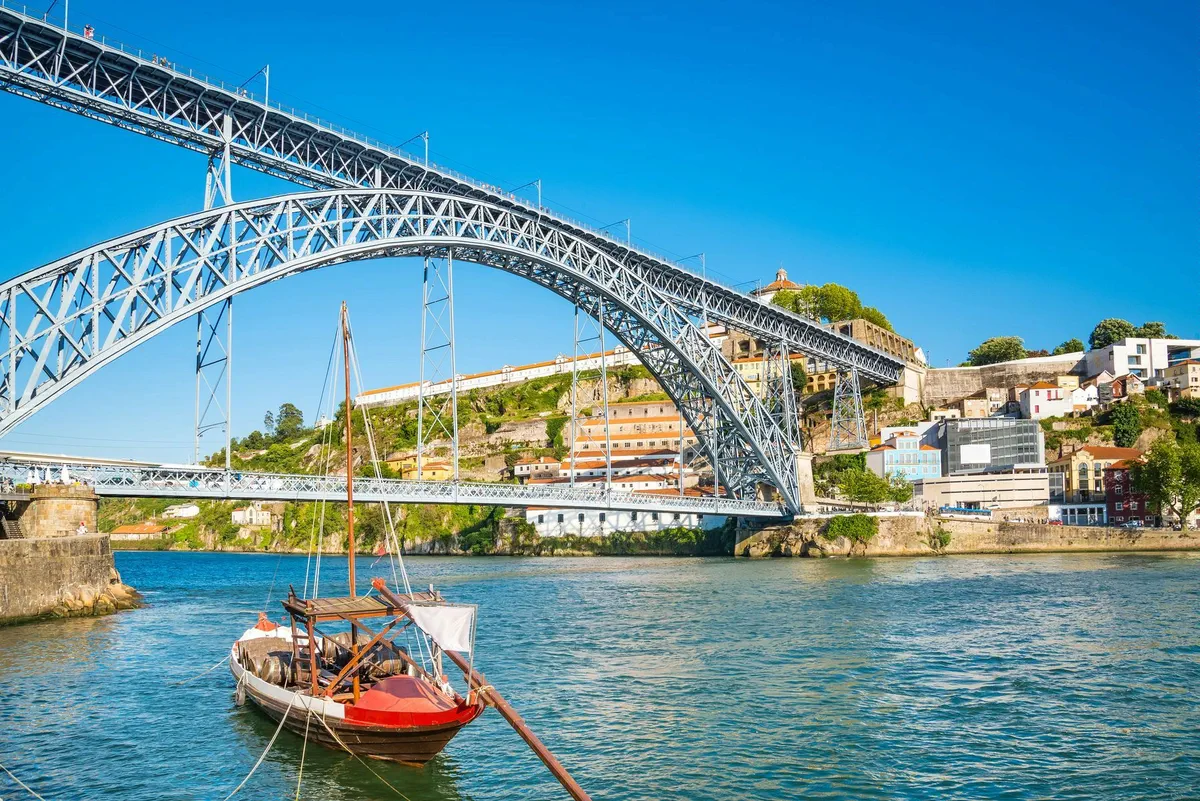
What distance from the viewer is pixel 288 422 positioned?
137125 mm

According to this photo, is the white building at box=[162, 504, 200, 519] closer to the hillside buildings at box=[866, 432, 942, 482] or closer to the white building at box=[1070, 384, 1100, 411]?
the hillside buildings at box=[866, 432, 942, 482]

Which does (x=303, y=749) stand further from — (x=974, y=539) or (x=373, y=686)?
(x=974, y=539)

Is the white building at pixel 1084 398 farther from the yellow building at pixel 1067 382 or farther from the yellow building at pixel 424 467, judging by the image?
the yellow building at pixel 424 467

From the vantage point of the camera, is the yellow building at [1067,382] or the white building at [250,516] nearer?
the yellow building at [1067,382]

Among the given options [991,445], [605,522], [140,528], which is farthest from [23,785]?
[140,528]

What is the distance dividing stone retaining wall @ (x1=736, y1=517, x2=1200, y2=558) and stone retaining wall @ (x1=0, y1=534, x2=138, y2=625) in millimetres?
38119

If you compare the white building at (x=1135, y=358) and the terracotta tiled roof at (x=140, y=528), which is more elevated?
the white building at (x=1135, y=358)

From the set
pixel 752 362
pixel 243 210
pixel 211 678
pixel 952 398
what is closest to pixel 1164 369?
pixel 952 398

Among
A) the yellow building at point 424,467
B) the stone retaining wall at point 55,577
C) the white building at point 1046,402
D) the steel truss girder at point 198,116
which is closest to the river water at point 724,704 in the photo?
the stone retaining wall at point 55,577

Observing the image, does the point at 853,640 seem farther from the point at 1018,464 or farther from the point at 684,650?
the point at 1018,464

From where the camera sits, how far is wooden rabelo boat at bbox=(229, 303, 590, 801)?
13.2 meters

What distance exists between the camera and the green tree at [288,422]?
439 feet

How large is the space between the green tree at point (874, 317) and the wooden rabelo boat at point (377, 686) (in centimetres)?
8314

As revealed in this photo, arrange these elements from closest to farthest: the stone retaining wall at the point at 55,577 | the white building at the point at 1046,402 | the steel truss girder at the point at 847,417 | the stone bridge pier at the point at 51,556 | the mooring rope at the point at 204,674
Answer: the mooring rope at the point at 204,674, the stone retaining wall at the point at 55,577, the stone bridge pier at the point at 51,556, the steel truss girder at the point at 847,417, the white building at the point at 1046,402
